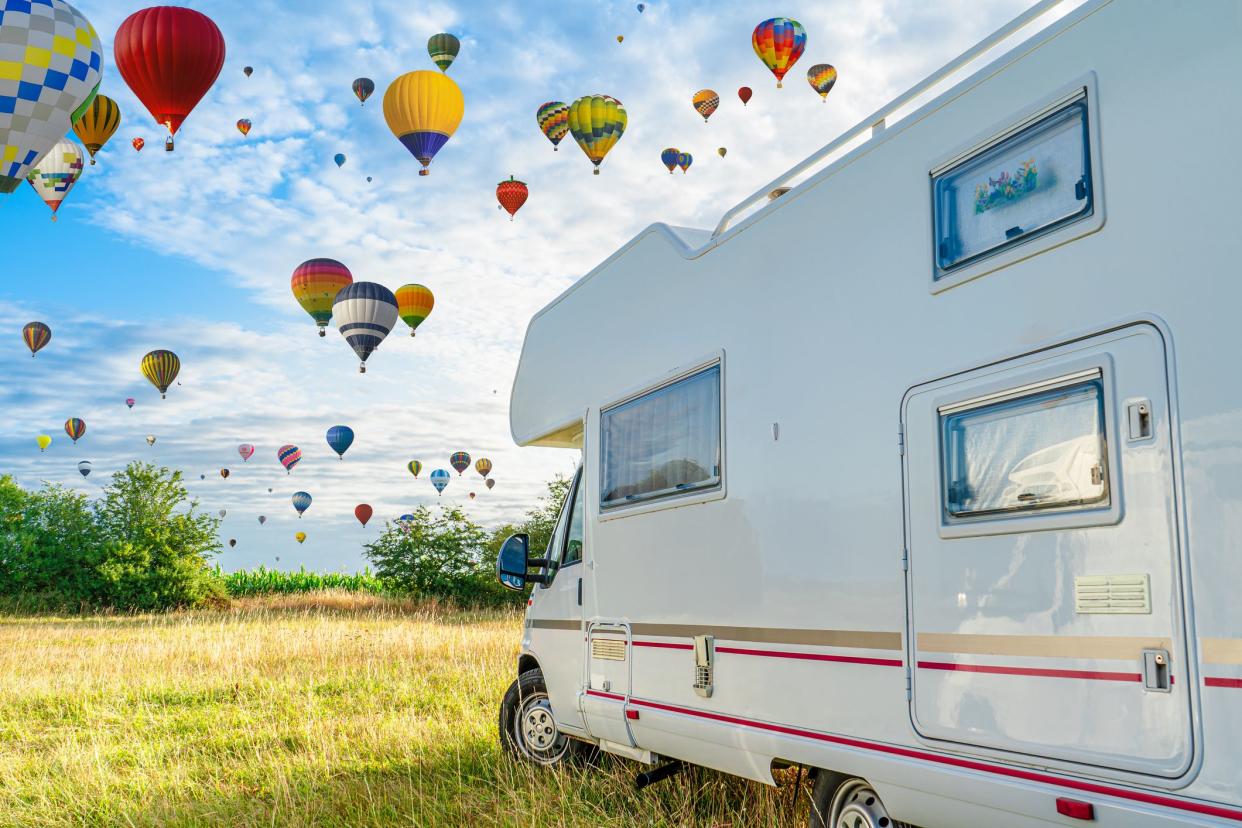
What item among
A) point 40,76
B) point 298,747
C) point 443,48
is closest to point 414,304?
point 443,48

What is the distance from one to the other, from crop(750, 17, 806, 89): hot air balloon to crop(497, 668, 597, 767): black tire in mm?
20324

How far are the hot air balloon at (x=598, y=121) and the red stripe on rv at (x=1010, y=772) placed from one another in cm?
2082

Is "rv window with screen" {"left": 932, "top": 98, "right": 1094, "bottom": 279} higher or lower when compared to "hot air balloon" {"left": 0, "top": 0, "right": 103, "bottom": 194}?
lower

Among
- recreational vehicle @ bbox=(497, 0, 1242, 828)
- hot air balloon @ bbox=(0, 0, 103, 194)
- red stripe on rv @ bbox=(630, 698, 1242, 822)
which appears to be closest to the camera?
red stripe on rv @ bbox=(630, 698, 1242, 822)

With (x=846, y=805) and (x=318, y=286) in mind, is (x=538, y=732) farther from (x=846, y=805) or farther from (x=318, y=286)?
(x=318, y=286)

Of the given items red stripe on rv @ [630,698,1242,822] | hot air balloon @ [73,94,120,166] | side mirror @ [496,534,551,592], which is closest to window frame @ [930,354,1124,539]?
red stripe on rv @ [630,698,1242,822]

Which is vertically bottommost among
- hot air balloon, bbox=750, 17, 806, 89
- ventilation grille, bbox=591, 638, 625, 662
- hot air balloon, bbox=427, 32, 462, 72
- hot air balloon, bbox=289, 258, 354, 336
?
ventilation grille, bbox=591, 638, 625, 662

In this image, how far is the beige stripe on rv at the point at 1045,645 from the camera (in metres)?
3.22

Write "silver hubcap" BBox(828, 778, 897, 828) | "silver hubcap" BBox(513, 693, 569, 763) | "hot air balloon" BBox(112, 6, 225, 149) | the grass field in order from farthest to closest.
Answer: "hot air balloon" BBox(112, 6, 225, 149), "silver hubcap" BBox(513, 693, 569, 763), the grass field, "silver hubcap" BBox(828, 778, 897, 828)

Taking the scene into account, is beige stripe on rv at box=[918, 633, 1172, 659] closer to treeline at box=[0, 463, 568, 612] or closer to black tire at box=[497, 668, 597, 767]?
black tire at box=[497, 668, 597, 767]

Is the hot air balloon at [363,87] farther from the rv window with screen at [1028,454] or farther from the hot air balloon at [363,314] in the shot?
the rv window with screen at [1028,454]

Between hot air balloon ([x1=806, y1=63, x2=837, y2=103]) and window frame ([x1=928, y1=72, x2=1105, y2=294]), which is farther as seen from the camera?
hot air balloon ([x1=806, y1=63, x2=837, y2=103])

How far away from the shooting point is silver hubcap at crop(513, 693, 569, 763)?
7586mm

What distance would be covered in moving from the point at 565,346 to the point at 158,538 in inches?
1255
